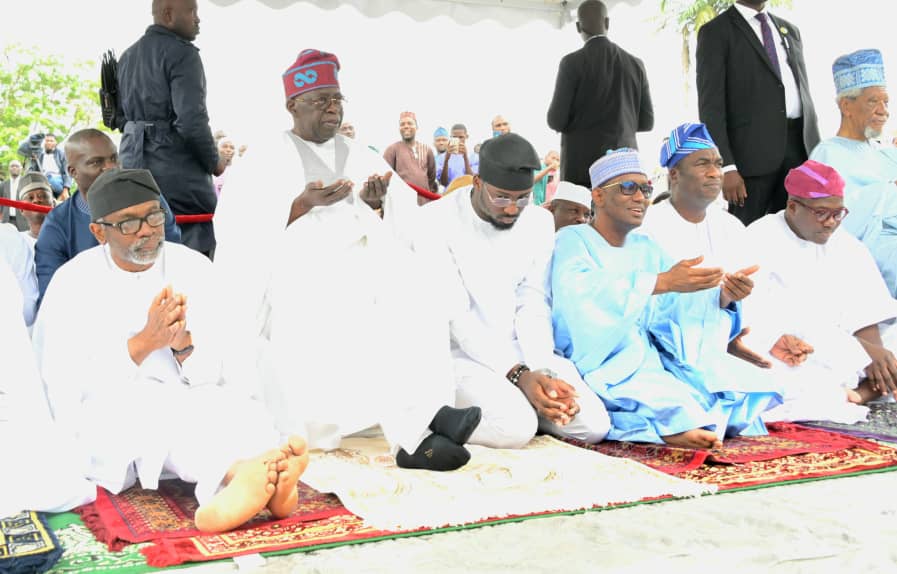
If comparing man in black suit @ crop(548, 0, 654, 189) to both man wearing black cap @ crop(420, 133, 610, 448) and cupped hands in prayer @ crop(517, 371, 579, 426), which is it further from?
cupped hands in prayer @ crop(517, 371, 579, 426)

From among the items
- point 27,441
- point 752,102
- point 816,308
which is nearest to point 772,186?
point 752,102

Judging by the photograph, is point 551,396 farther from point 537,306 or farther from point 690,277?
point 690,277

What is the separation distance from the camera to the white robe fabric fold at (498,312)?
4461 mm

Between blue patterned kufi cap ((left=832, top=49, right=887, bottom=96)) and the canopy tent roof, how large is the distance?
5.74 feet

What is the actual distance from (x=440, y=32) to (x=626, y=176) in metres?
2.90

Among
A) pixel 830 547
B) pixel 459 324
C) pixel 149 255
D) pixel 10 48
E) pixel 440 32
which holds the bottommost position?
pixel 830 547

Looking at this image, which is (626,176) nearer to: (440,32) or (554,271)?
(554,271)

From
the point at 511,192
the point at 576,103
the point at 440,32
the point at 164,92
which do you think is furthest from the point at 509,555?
the point at 440,32

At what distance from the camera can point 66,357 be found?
371cm

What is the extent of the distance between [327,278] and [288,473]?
1.70 metres

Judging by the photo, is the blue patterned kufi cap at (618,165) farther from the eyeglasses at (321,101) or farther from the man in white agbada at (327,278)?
the eyeglasses at (321,101)

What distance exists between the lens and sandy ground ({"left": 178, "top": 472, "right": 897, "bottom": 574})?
2.80 meters

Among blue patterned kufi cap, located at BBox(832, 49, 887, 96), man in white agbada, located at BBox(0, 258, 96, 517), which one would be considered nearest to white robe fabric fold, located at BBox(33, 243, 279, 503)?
man in white agbada, located at BBox(0, 258, 96, 517)

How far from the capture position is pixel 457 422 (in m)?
3.93
